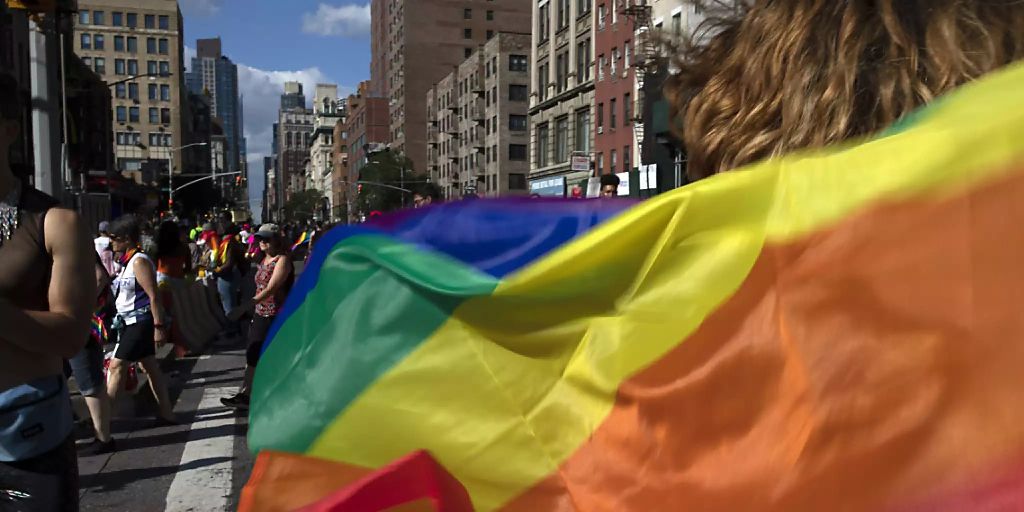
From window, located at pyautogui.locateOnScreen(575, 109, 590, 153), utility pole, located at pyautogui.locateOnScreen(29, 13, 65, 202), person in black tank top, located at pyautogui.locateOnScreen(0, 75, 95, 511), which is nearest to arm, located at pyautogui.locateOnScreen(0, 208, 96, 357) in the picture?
person in black tank top, located at pyautogui.locateOnScreen(0, 75, 95, 511)

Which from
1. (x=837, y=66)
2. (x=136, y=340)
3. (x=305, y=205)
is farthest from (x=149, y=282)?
(x=305, y=205)

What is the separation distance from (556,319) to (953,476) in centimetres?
57

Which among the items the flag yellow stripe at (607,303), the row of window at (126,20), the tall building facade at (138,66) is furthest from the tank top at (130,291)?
the row of window at (126,20)

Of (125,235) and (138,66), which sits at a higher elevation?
(138,66)

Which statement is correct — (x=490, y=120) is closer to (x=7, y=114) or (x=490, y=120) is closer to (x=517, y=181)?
(x=517, y=181)

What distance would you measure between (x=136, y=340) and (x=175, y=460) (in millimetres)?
1277

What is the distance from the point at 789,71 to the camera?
44.1 inches

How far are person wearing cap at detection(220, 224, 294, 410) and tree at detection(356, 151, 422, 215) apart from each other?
75524mm

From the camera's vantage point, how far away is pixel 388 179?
85.7 m

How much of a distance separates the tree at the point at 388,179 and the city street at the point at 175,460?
7610 centimetres

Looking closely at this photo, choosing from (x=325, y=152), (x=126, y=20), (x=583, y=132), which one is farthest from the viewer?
(x=325, y=152)

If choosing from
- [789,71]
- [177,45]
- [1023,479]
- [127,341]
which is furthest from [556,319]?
[177,45]

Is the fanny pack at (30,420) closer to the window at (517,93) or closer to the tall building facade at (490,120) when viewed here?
the tall building facade at (490,120)

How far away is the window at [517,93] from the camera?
69562 millimetres
